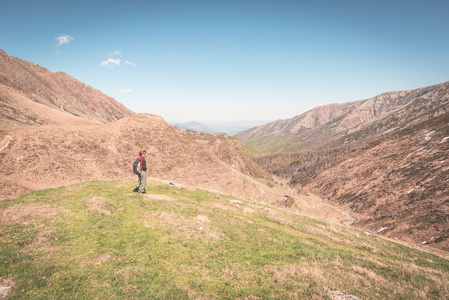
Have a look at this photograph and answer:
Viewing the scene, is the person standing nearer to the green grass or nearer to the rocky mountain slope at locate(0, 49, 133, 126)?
the green grass

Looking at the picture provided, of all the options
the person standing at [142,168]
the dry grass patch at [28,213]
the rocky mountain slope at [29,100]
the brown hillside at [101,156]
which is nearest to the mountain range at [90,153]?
the brown hillside at [101,156]

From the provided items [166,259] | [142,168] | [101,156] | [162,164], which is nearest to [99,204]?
[142,168]

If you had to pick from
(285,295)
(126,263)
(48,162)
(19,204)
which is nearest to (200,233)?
(126,263)

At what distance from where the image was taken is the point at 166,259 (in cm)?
1132

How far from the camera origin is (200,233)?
1512cm

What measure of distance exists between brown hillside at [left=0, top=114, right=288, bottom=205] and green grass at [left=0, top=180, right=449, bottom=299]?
21058 mm

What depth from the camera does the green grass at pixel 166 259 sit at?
8.96 m

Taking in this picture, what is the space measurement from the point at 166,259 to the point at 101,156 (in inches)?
1773

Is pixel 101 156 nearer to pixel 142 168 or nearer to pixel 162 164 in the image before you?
pixel 162 164

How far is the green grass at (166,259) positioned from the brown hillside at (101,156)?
829 inches

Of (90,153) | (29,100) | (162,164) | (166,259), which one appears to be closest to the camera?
(166,259)

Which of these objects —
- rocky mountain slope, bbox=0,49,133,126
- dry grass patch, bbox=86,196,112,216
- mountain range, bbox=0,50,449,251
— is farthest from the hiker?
rocky mountain slope, bbox=0,49,133,126

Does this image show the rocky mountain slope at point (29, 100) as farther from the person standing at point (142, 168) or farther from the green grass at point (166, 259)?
the green grass at point (166, 259)

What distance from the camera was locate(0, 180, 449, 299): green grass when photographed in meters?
8.96
